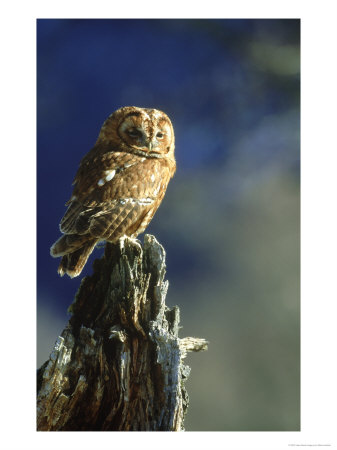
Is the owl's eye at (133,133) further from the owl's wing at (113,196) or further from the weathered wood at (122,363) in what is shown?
the weathered wood at (122,363)

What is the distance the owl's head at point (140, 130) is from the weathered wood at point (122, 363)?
0.63 metres

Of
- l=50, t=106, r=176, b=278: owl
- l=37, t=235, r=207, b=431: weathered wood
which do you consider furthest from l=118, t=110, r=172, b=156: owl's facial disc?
l=37, t=235, r=207, b=431: weathered wood

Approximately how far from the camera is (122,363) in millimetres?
2842

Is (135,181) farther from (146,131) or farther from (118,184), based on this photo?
(146,131)

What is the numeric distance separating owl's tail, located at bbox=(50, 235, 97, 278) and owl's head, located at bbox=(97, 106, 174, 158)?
0.62 metres

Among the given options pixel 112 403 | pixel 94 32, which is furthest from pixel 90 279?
pixel 94 32

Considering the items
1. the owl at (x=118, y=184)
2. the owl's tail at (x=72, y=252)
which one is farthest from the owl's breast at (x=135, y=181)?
the owl's tail at (x=72, y=252)

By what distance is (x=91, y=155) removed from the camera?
130 inches

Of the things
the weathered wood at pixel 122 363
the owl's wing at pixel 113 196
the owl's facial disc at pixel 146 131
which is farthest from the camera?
the owl's facial disc at pixel 146 131

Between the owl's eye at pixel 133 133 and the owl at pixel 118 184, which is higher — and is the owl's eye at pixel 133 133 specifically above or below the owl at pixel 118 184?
above

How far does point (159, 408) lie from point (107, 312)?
573 millimetres

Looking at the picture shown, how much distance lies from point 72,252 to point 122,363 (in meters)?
0.72

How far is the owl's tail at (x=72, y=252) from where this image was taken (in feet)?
10.0

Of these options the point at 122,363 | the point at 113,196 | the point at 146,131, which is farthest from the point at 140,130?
the point at 122,363
